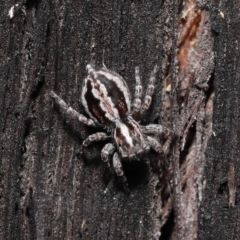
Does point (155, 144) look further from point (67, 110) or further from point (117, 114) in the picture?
point (67, 110)

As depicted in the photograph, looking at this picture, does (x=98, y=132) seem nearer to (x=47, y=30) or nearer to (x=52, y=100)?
(x=52, y=100)

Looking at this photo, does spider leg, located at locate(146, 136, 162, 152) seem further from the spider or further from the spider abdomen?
the spider abdomen

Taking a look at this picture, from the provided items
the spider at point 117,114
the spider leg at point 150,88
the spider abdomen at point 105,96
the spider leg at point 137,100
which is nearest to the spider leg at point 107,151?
the spider at point 117,114

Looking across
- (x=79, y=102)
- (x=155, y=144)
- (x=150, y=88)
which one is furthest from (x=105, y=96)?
(x=155, y=144)

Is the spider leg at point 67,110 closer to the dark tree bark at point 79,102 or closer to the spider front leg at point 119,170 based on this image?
the dark tree bark at point 79,102

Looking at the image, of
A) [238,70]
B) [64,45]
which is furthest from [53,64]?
[238,70]

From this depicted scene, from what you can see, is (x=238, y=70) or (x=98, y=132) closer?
(x=238, y=70)
